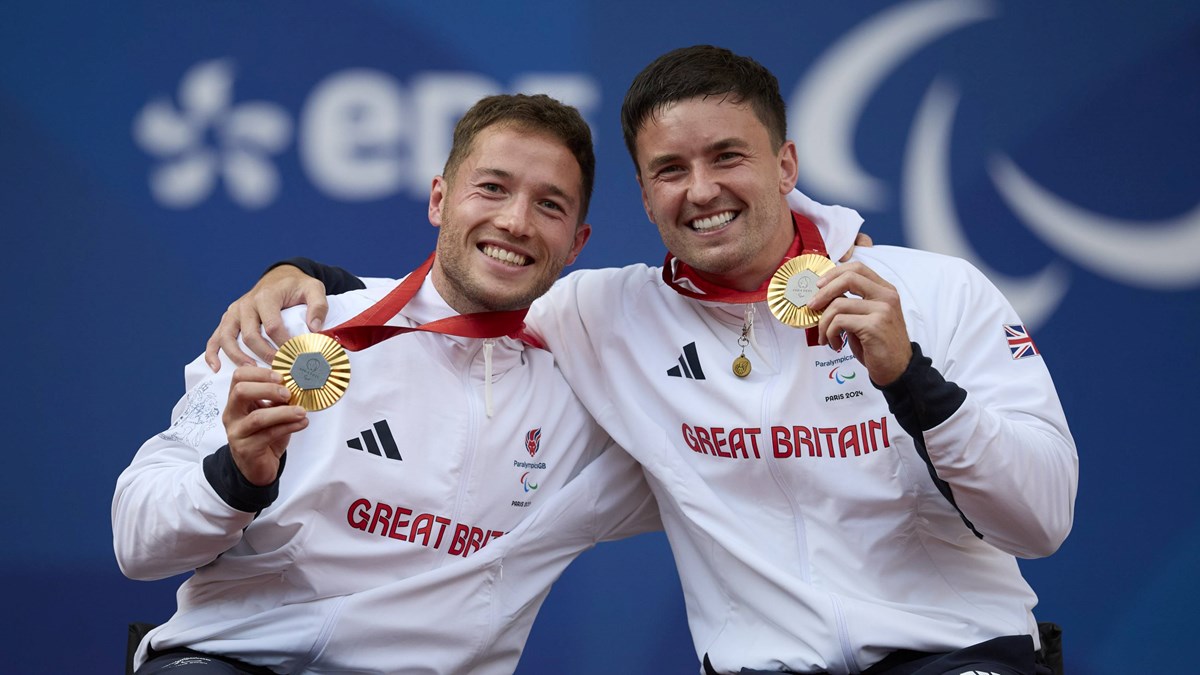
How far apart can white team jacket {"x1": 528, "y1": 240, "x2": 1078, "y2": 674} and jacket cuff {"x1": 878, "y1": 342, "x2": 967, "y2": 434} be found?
0.31 feet

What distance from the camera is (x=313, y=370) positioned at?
1812 millimetres

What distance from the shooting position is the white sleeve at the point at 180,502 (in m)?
1.86

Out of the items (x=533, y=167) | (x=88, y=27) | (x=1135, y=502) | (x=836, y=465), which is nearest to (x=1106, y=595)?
(x=1135, y=502)

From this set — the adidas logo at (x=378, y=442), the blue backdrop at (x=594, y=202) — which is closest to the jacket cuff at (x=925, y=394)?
the adidas logo at (x=378, y=442)

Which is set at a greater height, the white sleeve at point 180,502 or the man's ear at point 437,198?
the man's ear at point 437,198

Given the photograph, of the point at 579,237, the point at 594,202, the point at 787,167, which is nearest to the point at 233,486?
the point at 579,237

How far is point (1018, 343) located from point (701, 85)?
2.62 ft

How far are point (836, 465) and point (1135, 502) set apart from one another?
180cm

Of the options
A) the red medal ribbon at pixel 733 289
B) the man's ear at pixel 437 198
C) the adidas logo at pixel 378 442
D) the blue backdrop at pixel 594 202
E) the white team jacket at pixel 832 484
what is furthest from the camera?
the blue backdrop at pixel 594 202

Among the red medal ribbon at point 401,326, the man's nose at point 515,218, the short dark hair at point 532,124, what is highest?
the short dark hair at point 532,124

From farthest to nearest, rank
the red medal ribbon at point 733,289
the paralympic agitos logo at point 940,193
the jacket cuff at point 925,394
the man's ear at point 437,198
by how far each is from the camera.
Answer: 1. the paralympic agitos logo at point 940,193
2. the man's ear at point 437,198
3. the red medal ribbon at point 733,289
4. the jacket cuff at point 925,394

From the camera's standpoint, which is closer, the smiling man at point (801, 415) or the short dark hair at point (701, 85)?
the smiling man at point (801, 415)

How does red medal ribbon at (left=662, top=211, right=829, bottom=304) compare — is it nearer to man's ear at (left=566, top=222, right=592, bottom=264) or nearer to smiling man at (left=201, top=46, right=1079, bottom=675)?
smiling man at (left=201, top=46, right=1079, bottom=675)

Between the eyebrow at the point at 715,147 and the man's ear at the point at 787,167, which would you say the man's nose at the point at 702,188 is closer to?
the eyebrow at the point at 715,147
